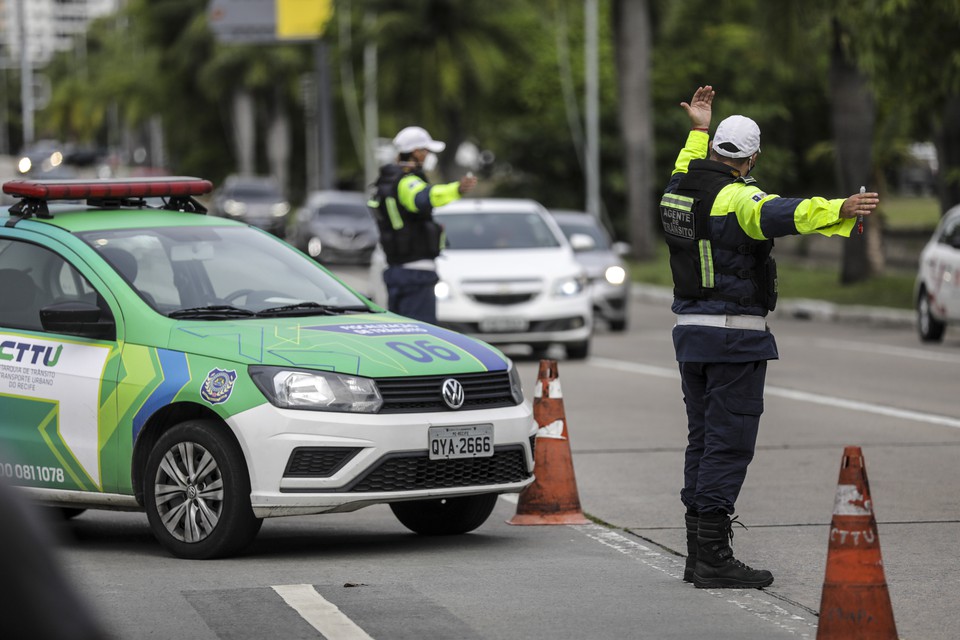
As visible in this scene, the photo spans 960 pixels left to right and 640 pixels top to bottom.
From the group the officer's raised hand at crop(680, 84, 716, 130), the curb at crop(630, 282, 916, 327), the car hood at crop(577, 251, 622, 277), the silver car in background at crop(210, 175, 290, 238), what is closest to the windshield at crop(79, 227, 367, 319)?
the officer's raised hand at crop(680, 84, 716, 130)

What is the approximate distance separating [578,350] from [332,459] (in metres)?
11.8

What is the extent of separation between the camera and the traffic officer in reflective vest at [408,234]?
42.0 feet

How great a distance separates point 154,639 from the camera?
6449 millimetres

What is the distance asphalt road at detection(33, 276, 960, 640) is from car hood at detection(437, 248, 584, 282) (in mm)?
5532

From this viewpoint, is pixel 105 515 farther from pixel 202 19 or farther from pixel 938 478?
pixel 202 19

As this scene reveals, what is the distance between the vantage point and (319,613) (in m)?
6.89

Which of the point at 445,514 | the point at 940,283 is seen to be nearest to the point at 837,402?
the point at 940,283

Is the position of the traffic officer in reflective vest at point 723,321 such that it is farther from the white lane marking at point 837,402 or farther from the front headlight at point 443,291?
the front headlight at point 443,291

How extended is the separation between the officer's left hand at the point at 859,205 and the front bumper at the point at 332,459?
212 centimetres

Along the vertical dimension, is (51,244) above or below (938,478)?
above

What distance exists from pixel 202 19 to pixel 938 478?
216 feet

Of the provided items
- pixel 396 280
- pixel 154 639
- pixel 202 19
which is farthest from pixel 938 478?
pixel 202 19

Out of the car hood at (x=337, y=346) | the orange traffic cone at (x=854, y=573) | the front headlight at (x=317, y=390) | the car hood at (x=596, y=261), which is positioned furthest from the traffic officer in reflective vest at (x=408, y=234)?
the car hood at (x=596, y=261)

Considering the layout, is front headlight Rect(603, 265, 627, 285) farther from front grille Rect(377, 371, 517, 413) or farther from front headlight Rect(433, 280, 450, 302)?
front grille Rect(377, 371, 517, 413)
